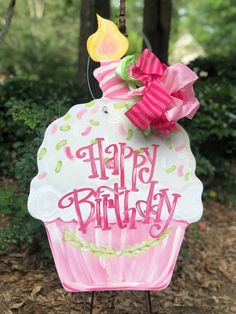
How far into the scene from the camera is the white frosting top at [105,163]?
89.0 inches

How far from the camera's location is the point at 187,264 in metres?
3.57

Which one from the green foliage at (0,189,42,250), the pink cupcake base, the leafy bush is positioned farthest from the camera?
the leafy bush

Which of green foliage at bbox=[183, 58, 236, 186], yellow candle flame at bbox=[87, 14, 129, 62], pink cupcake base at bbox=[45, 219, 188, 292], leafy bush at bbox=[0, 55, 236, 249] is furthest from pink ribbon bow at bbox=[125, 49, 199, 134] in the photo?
green foliage at bbox=[183, 58, 236, 186]

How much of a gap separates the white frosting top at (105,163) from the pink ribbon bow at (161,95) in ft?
0.28

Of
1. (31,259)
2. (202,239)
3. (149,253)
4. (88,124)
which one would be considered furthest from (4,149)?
(149,253)

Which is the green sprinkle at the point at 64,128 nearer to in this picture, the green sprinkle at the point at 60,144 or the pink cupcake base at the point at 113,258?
the green sprinkle at the point at 60,144

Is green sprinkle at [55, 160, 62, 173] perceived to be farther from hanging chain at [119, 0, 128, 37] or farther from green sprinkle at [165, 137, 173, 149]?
hanging chain at [119, 0, 128, 37]

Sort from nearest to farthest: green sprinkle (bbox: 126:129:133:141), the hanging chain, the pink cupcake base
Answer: the pink cupcake base
green sprinkle (bbox: 126:129:133:141)
the hanging chain

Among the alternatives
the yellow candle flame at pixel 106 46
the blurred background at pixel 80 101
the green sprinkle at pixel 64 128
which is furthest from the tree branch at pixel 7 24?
the green sprinkle at pixel 64 128

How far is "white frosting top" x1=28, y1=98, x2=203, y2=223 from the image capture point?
89.0 inches

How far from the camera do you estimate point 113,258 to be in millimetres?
2188

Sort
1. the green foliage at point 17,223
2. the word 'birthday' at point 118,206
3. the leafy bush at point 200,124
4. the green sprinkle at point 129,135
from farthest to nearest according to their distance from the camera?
1. the leafy bush at point 200,124
2. the green foliage at point 17,223
3. the green sprinkle at point 129,135
4. the word 'birthday' at point 118,206

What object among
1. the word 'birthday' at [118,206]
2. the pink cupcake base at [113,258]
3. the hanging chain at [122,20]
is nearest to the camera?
the pink cupcake base at [113,258]

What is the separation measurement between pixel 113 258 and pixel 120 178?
0.37 metres
